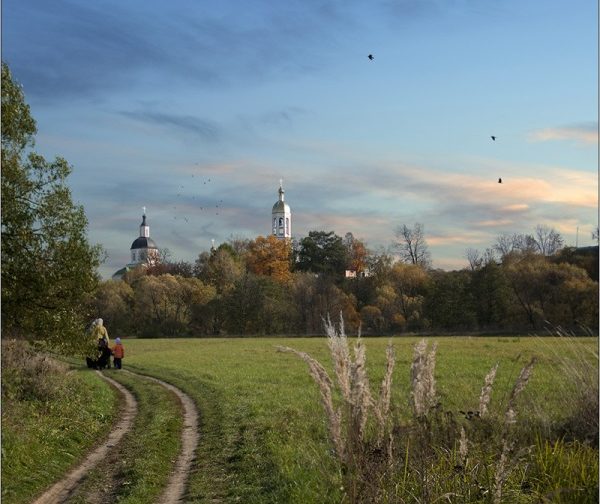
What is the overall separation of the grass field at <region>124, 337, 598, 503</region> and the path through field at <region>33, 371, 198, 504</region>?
250mm

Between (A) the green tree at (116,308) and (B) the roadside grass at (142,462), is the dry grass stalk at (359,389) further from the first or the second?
(A) the green tree at (116,308)

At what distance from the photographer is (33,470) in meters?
12.1

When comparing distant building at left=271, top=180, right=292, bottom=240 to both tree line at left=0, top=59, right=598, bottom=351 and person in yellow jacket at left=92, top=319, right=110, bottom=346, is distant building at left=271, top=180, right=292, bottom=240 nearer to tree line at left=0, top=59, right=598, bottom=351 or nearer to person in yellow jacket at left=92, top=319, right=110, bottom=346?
tree line at left=0, top=59, right=598, bottom=351

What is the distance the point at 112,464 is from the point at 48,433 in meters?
2.67

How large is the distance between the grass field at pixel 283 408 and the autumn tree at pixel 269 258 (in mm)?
63841

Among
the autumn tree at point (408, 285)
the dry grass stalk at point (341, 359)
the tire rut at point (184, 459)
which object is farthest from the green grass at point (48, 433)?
the autumn tree at point (408, 285)

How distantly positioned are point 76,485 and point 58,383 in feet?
30.8

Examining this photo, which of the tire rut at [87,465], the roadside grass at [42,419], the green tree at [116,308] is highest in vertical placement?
the green tree at [116,308]

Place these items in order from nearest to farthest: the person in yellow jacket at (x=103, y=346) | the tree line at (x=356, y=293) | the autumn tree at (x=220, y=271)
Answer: the person in yellow jacket at (x=103, y=346) → the tree line at (x=356, y=293) → the autumn tree at (x=220, y=271)

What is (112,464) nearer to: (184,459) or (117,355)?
(184,459)

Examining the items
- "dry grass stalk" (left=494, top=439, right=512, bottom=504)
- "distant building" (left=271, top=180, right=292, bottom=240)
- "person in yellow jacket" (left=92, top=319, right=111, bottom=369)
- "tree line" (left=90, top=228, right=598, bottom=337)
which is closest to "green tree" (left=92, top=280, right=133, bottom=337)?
"tree line" (left=90, top=228, right=598, bottom=337)

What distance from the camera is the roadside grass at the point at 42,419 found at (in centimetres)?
1180

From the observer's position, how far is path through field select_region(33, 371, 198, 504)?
10.5 meters

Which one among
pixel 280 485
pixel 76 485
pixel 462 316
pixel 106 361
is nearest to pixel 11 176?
pixel 76 485
